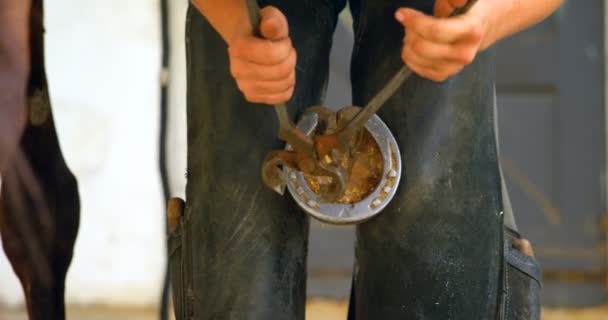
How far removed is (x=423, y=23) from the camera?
638 millimetres

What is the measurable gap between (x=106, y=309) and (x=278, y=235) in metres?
1.46

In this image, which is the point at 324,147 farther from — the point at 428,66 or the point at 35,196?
the point at 35,196

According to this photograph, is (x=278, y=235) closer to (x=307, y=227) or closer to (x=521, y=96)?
(x=307, y=227)

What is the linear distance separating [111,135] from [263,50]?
60.9 inches

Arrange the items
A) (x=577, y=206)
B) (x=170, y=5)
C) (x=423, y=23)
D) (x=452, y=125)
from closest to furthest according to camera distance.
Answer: (x=423, y=23) < (x=452, y=125) < (x=170, y=5) < (x=577, y=206)

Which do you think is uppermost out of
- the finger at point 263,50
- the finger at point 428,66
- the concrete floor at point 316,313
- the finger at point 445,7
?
the finger at point 445,7

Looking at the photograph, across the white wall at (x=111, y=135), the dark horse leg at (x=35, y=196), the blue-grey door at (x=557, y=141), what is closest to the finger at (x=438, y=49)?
the dark horse leg at (x=35, y=196)

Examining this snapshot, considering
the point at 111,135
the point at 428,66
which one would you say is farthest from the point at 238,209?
the point at 111,135

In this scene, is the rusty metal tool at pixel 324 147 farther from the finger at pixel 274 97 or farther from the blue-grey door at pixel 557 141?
the blue-grey door at pixel 557 141

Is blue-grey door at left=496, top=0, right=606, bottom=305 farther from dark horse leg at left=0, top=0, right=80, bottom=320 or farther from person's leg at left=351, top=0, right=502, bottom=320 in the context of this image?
person's leg at left=351, top=0, right=502, bottom=320

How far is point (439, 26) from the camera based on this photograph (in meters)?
0.63

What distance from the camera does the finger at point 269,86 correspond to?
0.67 metres

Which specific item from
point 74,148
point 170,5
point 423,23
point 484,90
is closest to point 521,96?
point 170,5

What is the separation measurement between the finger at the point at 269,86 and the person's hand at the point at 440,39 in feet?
0.29
